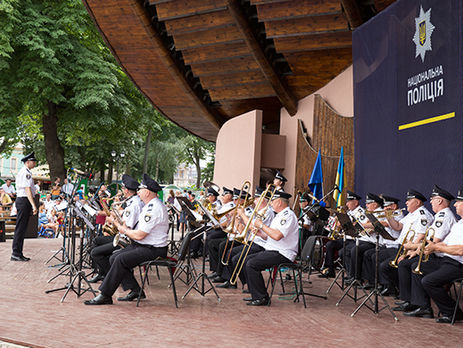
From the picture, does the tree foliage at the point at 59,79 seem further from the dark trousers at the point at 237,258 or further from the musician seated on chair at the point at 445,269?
the musician seated on chair at the point at 445,269

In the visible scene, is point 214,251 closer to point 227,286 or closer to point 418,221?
point 227,286

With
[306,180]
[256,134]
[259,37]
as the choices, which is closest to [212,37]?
[259,37]

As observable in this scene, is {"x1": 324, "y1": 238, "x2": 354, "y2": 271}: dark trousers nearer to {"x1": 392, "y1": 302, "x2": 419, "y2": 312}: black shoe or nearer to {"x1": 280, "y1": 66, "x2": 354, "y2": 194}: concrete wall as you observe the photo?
{"x1": 392, "y1": 302, "x2": 419, "y2": 312}: black shoe

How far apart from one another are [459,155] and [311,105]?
25.9 ft

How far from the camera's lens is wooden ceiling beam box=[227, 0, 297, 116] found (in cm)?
1296

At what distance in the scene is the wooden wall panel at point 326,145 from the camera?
1306 cm

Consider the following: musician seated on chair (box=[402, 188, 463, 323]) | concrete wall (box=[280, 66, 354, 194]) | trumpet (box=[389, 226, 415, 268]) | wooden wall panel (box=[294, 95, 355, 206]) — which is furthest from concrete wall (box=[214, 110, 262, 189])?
musician seated on chair (box=[402, 188, 463, 323])

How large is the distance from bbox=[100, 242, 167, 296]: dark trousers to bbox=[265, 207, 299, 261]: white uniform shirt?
5.05ft

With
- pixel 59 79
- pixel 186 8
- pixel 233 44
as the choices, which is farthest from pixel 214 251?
pixel 59 79

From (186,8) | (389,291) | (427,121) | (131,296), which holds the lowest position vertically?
(131,296)

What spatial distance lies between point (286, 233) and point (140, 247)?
195 cm

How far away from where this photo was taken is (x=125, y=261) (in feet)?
22.9

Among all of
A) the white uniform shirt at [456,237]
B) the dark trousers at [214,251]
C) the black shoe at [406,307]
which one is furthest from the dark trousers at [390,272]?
the dark trousers at [214,251]

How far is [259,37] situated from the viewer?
14367 mm
